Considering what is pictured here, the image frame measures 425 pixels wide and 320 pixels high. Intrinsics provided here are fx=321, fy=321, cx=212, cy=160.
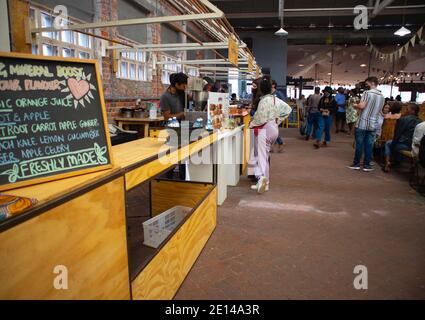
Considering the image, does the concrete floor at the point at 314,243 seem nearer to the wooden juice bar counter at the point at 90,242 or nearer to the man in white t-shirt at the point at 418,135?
the wooden juice bar counter at the point at 90,242

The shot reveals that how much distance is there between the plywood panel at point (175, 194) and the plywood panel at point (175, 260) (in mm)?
206

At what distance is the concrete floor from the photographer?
2145 mm

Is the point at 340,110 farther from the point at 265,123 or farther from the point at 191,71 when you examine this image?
the point at 265,123

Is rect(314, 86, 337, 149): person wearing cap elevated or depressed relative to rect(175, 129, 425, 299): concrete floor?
elevated

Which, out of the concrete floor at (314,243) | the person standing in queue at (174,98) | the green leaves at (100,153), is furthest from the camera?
the person standing in queue at (174,98)

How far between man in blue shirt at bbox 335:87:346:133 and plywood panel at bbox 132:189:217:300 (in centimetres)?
952

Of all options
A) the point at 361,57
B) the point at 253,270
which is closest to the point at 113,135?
the point at 253,270

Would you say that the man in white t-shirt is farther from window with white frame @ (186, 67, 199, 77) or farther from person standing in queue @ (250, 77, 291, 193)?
window with white frame @ (186, 67, 199, 77)

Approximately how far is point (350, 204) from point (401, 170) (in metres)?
2.56

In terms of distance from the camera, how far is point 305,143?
28.7 feet

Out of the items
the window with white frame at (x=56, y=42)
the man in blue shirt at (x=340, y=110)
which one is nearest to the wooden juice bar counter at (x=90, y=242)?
the window with white frame at (x=56, y=42)

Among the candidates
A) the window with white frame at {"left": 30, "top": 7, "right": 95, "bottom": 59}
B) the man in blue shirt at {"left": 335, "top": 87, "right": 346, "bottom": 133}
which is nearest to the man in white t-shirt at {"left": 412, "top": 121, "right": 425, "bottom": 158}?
the window with white frame at {"left": 30, "top": 7, "right": 95, "bottom": 59}

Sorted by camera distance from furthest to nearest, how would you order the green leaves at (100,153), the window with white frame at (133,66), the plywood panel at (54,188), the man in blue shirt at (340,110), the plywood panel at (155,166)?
1. the man in blue shirt at (340,110)
2. the window with white frame at (133,66)
3. the plywood panel at (155,166)
4. the green leaves at (100,153)
5. the plywood panel at (54,188)

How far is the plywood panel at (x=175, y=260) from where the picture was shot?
1.67m
